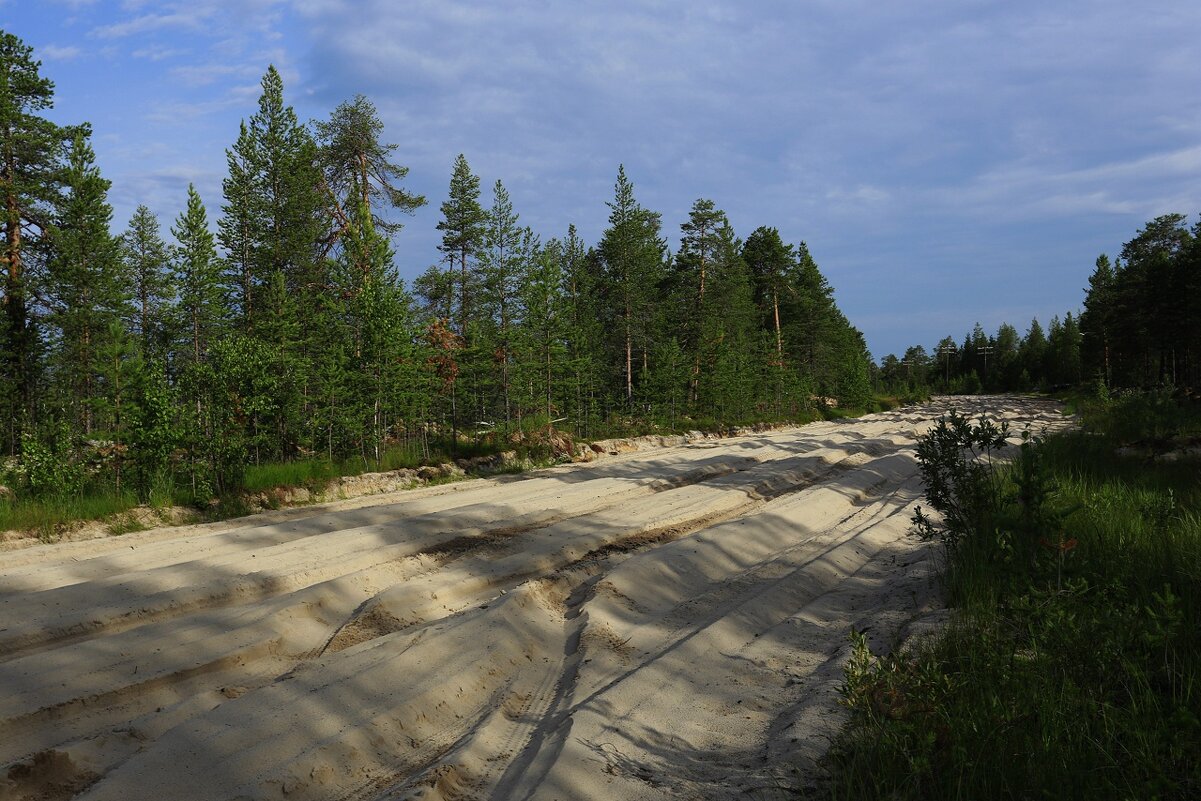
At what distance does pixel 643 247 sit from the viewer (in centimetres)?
3619

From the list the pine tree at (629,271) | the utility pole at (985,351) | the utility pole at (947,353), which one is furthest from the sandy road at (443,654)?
the utility pole at (985,351)

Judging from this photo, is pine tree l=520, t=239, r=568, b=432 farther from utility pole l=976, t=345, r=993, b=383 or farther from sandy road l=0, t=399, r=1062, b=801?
utility pole l=976, t=345, r=993, b=383

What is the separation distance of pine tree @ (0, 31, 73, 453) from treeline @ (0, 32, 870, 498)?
5 cm

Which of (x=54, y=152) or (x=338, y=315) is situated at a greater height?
(x=54, y=152)

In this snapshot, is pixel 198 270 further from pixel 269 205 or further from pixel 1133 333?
pixel 1133 333

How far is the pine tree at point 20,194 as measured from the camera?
19.4 meters

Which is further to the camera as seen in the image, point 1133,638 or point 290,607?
point 290,607

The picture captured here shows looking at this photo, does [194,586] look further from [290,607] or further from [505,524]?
[505,524]

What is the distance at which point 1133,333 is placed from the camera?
51.1 meters

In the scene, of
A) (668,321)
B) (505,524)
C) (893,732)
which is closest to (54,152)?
(505,524)

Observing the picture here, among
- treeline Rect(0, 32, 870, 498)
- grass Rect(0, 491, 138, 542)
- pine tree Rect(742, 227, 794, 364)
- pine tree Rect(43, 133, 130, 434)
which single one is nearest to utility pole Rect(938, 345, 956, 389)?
pine tree Rect(742, 227, 794, 364)

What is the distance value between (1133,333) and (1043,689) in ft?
203

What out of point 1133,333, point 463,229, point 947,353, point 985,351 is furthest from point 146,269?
point 947,353

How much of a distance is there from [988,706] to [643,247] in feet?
113
